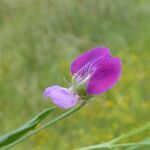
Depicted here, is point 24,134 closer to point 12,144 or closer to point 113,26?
point 12,144

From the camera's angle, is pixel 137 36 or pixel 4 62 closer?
pixel 4 62

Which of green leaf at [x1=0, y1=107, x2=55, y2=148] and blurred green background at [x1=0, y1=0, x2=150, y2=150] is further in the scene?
blurred green background at [x1=0, y1=0, x2=150, y2=150]

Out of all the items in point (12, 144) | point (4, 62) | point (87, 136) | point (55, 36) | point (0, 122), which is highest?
point (55, 36)

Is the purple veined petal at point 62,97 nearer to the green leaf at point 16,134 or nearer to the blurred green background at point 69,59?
the green leaf at point 16,134

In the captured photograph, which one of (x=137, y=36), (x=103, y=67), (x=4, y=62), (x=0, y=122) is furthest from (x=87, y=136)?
(x=103, y=67)

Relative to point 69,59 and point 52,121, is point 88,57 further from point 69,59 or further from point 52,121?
point 69,59

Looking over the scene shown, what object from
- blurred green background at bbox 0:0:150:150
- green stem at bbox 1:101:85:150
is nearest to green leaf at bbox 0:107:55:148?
green stem at bbox 1:101:85:150

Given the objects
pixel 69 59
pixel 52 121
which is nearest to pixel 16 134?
pixel 52 121

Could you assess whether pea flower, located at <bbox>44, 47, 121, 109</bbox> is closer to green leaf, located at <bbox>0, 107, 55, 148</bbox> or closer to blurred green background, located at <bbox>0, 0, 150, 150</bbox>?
green leaf, located at <bbox>0, 107, 55, 148</bbox>
